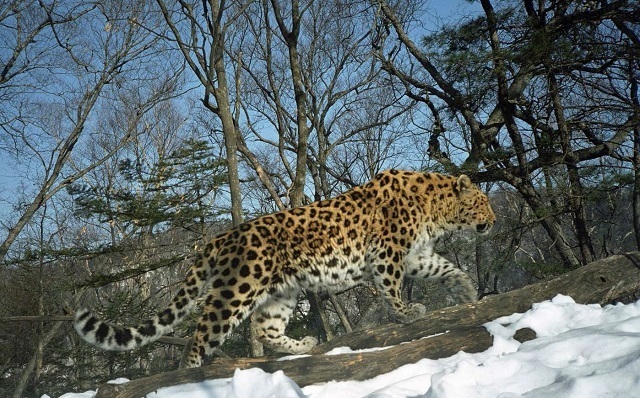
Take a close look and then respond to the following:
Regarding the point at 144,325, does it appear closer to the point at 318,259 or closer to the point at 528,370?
the point at 318,259

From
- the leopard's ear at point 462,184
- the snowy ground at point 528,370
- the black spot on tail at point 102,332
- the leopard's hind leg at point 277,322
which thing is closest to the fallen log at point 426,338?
the snowy ground at point 528,370

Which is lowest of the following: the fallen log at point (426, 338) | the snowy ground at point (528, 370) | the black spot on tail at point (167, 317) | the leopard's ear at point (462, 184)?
the snowy ground at point (528, 370)

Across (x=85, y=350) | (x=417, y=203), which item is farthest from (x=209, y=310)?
(x=85, y=350)

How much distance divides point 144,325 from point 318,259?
8.15 ft

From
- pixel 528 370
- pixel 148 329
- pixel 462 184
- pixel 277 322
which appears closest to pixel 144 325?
pixel 148 329

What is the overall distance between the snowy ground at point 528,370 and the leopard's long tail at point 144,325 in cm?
73

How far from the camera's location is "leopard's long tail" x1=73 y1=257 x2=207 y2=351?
6.54 meters

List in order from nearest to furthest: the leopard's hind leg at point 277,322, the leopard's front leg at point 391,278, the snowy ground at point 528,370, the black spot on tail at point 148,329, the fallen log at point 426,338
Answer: the snowy ground at point 528,370 → the fallen log at point 426,338 → the black spot on tail at point 148,329 → the leopard's front leg at point 391,278 → the leopard's hind leg at point 277,322

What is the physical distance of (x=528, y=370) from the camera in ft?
15.1

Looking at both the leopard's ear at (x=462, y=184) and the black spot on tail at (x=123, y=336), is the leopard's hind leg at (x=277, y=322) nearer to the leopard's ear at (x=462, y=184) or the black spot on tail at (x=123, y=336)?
the black spot on tail at (x=123, y=336)

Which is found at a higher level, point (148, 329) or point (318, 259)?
point (318, 259)

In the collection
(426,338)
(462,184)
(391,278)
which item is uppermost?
(462,184)

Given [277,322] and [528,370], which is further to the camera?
[277,322]

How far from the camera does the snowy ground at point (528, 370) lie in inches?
161
